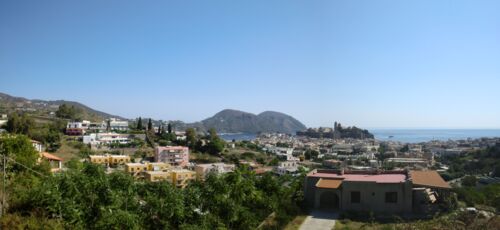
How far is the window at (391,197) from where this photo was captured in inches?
637

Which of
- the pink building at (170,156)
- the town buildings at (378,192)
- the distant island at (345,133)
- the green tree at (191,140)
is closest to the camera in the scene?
the town buildings at (378,192)

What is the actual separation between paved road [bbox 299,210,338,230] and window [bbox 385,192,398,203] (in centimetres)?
225

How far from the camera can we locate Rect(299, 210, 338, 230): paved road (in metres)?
14.4

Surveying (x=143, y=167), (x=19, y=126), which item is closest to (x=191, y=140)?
(x=143, y=167)

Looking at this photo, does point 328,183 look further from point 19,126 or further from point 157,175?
point 19,126

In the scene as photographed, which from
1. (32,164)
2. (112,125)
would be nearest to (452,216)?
(32,164)

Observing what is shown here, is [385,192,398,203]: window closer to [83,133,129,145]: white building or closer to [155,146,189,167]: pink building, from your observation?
[155,146,189,167]: pink building

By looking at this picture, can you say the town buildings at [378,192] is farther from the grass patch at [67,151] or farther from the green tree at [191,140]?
the green tree at [191,140]

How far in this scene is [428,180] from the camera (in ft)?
54.9

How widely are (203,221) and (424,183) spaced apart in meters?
9.53

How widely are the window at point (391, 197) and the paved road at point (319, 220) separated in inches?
88.7

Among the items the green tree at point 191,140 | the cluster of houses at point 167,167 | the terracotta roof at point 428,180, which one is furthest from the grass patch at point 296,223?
the green tree at point 191,140

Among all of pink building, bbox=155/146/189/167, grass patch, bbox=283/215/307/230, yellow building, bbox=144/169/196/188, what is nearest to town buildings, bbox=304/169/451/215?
grass patch, bbox=283/215/307/230

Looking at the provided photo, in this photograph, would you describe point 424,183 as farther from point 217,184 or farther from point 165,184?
point 165,184
